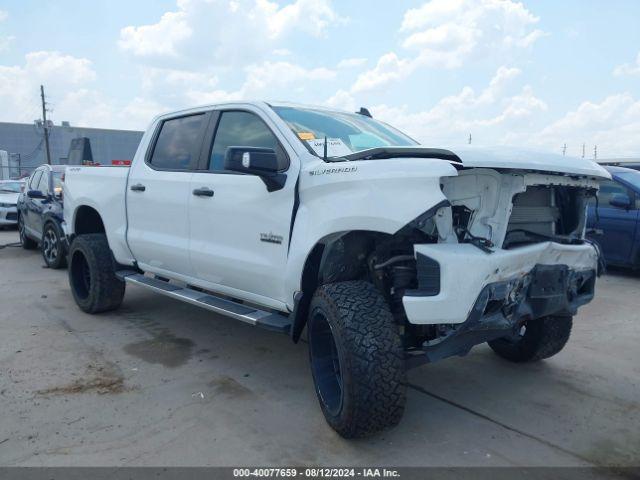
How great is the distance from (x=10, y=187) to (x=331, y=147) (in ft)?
47.8

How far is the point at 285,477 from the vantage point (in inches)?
107

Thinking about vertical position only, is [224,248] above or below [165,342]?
above

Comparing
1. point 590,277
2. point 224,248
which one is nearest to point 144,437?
point 224,248

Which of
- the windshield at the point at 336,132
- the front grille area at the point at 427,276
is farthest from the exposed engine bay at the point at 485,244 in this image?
the windshield at the point at 336,132

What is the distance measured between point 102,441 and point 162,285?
1832 millimetres

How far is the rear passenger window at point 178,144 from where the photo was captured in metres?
4.50

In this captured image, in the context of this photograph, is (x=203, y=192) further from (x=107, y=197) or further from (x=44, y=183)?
(x=44, y=183)

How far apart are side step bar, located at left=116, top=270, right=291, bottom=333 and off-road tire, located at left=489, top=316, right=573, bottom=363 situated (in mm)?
A: 1877

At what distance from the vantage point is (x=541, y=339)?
4.07 metres

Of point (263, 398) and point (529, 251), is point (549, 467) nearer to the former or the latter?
point (529, 251)

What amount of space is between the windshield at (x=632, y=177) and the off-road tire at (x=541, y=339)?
465 cm

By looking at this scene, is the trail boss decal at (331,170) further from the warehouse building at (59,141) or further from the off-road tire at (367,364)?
the warehouse building at (59,141)

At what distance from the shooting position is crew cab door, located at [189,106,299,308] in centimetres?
Answer: 355

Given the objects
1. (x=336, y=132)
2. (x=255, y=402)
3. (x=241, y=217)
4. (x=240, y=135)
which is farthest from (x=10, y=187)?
(x=255, y=402)
